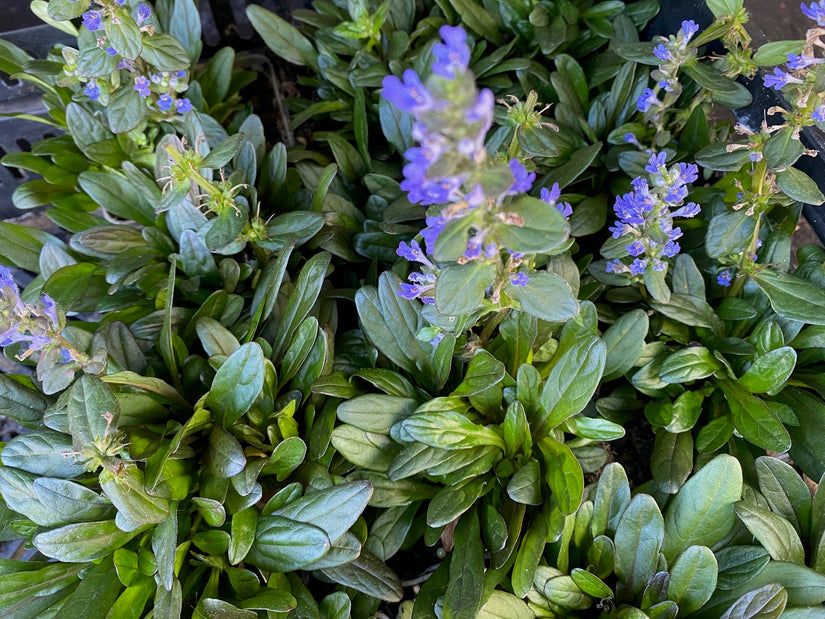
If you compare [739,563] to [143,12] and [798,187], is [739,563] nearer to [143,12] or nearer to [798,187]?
[798,187]

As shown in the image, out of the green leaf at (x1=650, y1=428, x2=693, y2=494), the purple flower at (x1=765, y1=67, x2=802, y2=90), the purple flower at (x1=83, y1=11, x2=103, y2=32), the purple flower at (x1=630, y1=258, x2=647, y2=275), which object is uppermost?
the purple flower at (x1=765, y1=67, x2=802, y2=90)

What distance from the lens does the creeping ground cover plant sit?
1.16 m

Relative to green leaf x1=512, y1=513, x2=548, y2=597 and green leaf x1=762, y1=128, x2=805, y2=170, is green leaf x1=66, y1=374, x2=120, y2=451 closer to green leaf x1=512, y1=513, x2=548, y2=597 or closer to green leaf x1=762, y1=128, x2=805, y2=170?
green leaf x1=512, y1=513, x2=548, y2=597

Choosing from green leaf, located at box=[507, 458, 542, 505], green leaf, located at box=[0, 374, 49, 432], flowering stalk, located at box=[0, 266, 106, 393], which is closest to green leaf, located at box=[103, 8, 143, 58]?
flowering stalk, located at box=[0, 266, 106, 393]

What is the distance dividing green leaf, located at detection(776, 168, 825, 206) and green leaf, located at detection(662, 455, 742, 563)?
1.54ft

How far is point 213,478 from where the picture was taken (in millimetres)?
1250

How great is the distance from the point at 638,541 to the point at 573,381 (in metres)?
0.32

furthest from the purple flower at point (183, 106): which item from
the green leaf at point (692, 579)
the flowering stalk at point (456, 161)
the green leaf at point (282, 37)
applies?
the green leaf at point (692, 579)

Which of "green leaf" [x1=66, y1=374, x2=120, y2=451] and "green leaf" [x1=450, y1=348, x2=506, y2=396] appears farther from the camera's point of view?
"green leaf" [x1=450, y1=348, x2=506, y2=396]

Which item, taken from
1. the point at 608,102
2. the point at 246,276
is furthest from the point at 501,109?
the point at 246,276

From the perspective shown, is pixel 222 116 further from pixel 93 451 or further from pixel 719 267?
pixel 719 267

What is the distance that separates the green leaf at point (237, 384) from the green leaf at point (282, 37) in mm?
937

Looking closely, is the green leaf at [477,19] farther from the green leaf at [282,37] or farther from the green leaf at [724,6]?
the green leaf at [724,6]

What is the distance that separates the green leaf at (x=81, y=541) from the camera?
1.15 metres
